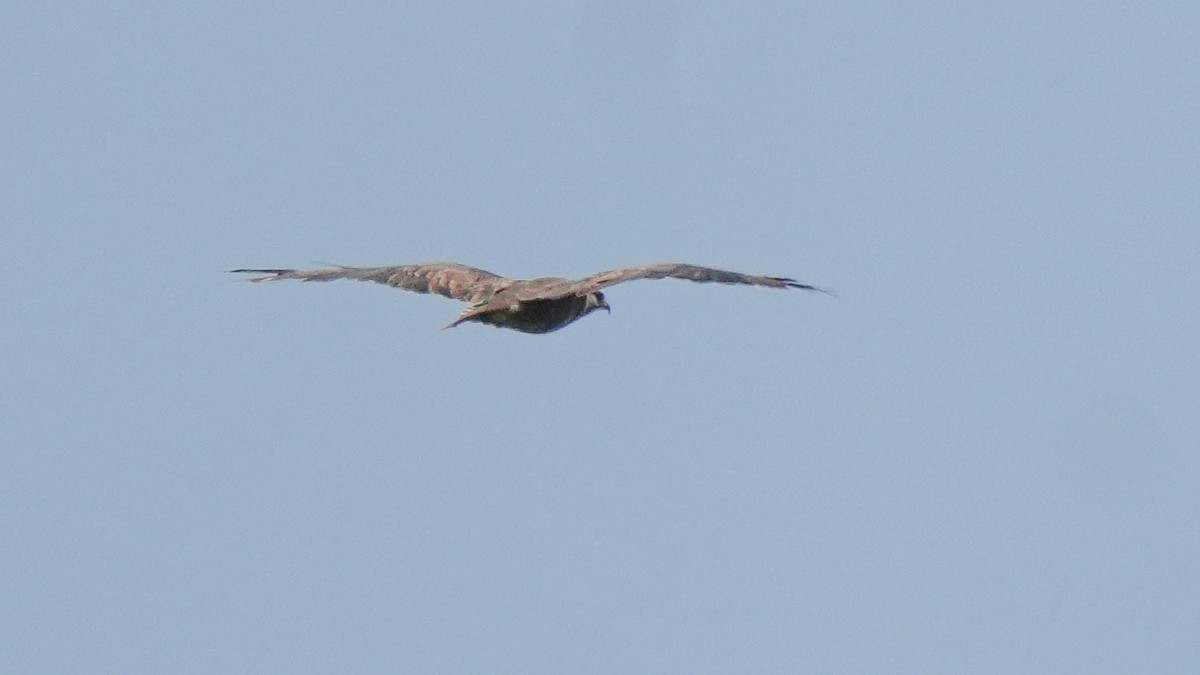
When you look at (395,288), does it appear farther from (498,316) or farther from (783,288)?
(783,288)

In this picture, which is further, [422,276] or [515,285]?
[422,276]

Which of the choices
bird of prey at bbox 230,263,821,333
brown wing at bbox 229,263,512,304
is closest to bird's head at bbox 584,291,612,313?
bird of prey at bbox 230,263,821,333

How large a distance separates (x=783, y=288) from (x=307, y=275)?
7711 millimetres

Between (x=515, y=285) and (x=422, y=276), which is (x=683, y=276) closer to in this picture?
(x=515, y=285)

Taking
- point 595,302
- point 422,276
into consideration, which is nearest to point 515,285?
point 595,302

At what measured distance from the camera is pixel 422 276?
35.7 meters

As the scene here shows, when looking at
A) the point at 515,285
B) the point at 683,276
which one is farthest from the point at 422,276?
the point at 683,276

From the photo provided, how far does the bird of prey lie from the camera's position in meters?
31.3

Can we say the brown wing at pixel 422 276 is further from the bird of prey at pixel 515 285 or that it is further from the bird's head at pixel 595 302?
the bird's head at pixel 595 302

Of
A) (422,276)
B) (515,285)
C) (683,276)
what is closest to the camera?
(683,276)

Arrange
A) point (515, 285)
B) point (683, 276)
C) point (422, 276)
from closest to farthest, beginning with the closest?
point (683, 276), point (515, 285), point (422, 276)

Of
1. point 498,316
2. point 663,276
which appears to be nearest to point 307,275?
point 498,316

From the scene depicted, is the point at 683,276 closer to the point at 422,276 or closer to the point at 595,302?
the point at 595,302

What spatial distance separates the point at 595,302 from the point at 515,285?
1252 millimetres
